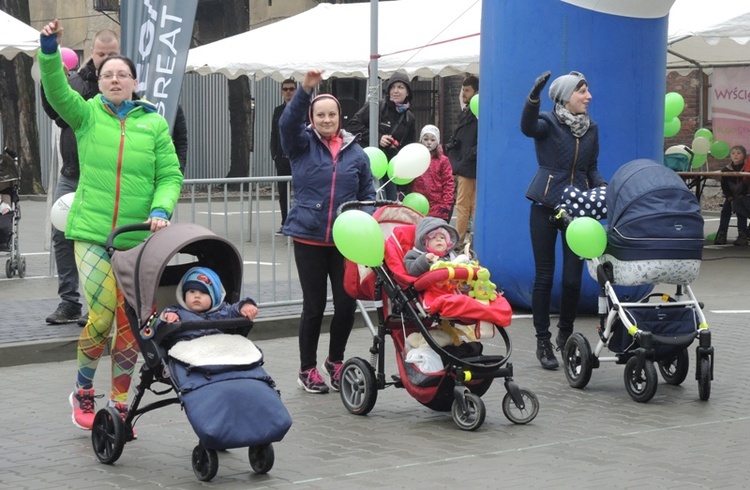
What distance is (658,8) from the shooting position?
1159 cm

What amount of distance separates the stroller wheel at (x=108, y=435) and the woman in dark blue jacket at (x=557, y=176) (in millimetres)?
3712

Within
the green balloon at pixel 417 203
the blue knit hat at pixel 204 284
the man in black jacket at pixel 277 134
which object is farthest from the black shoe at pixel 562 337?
the man in black jacket at pixel 277 134

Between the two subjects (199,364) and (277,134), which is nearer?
(199,364)

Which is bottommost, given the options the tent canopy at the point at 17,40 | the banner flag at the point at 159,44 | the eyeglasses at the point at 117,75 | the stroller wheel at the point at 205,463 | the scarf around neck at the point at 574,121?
the stroller wheel at the point at 205,463

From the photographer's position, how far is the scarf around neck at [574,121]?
363 inches

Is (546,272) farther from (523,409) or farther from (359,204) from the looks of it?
(523,409)

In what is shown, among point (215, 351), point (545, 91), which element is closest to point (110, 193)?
point (215, 351)

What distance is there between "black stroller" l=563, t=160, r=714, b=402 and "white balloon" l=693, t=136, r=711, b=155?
1234cm

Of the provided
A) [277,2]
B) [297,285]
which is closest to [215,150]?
[277,2]

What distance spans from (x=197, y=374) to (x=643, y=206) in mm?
3387

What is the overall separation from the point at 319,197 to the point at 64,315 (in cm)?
317

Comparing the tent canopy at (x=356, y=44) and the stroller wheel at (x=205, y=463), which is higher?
the tent canopy at (x=356, y=44)

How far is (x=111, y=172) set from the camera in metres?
6.95

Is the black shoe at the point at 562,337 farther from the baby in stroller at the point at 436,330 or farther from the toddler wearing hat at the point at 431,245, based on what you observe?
the toddler wearing hat at the point at 431,245
